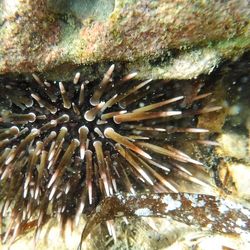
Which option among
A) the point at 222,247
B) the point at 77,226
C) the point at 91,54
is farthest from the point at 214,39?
the point at 77,226

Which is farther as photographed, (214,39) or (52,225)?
(52,225)

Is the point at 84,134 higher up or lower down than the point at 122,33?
lower down

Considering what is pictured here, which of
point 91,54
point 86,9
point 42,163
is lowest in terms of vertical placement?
point 42,163

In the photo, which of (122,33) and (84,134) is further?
(84,134)

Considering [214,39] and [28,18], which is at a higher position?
[28,18]

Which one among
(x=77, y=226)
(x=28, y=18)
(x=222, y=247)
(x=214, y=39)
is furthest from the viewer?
(x=77, y=226)

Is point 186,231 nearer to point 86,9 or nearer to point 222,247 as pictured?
point 222,247
